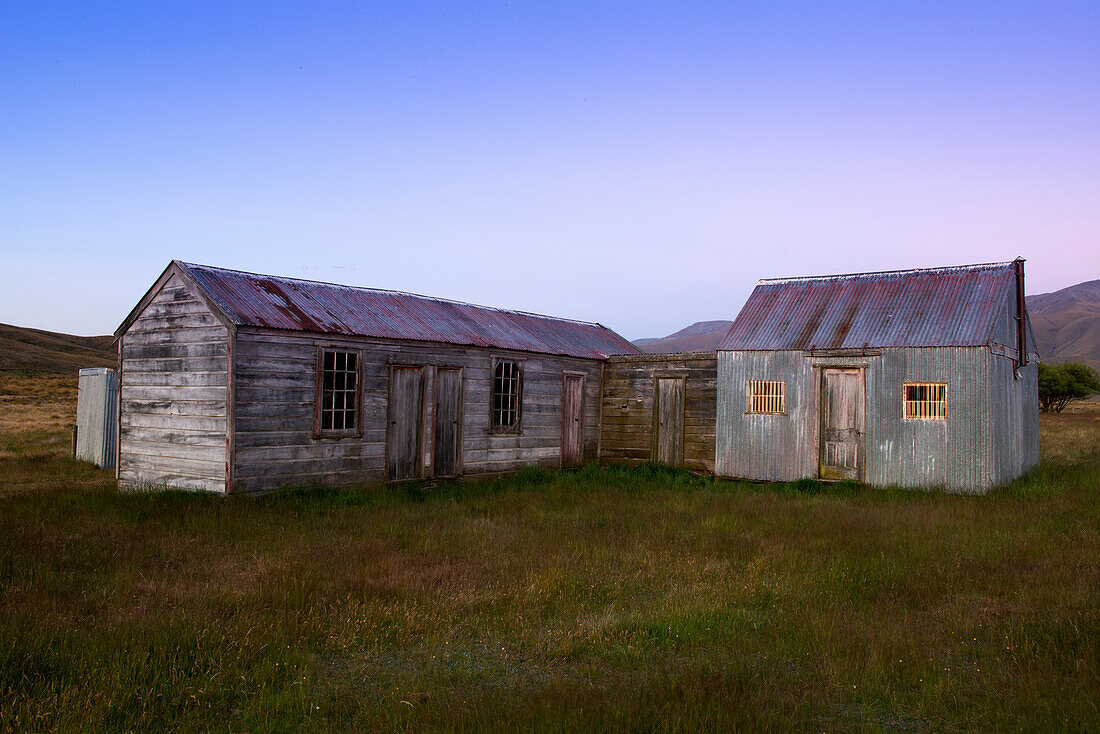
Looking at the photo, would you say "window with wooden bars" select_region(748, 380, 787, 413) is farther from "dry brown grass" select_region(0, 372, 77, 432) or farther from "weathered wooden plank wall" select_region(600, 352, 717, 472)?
"dry brown grass" select_region(0, 372, 77, 432)

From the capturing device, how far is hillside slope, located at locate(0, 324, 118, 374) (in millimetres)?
78044

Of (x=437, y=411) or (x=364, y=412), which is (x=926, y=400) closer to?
(x=437, y=411)

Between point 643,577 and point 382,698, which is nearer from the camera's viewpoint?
point 382,698

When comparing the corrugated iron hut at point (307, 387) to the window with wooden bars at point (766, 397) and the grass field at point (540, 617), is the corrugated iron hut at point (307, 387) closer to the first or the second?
the grass field at point (540, 617)

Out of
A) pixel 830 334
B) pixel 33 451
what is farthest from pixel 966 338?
pixel 33 451

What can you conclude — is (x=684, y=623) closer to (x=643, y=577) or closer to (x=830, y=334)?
(x=643, y=577)

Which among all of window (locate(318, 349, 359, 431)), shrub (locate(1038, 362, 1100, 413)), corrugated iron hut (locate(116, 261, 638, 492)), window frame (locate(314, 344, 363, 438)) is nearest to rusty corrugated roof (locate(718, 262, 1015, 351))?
corrugated iron hut (locate(116, 261, 638, 492))

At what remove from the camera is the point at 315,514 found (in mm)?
11445

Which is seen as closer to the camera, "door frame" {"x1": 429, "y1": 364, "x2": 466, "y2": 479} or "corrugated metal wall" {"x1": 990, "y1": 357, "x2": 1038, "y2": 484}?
"corrugated metal wall" {"x1": 990, "y1": 357, "x2": 1038, "y2": 484}

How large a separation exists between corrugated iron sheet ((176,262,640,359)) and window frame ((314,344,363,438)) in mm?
371

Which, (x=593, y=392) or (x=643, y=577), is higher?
(x=593, y=392)

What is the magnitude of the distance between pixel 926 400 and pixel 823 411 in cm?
202

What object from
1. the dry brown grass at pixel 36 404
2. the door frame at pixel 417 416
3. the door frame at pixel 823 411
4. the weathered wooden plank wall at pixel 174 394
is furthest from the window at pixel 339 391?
the dry brown grass at pixel 36 404

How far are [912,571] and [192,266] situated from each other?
12064mm
